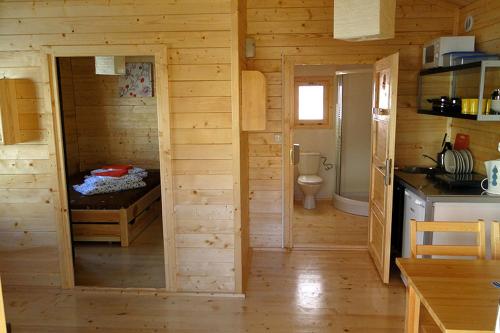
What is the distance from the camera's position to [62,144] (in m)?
3.26

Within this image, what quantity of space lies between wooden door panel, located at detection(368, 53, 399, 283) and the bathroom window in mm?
2372

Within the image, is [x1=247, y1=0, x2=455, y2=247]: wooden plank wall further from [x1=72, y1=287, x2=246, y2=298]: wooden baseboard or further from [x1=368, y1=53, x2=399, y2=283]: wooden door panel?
[x1=72, y1=287, x2=246, y2=298]: wooden baseboard

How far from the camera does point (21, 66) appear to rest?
317 centimetres

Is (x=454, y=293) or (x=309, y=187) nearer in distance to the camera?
(x=454, y=293)

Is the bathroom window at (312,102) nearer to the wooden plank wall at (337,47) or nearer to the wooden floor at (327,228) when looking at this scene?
the wooden floor at (327,228)

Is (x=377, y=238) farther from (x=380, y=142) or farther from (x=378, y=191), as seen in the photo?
(x=380, y=142)

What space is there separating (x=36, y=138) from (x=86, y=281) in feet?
4.28

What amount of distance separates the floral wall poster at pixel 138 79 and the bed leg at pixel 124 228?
2.31m

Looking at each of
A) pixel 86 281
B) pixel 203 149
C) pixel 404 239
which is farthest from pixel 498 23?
pixel 86 281

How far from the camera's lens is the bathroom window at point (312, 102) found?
621 cm

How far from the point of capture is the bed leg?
428 cm

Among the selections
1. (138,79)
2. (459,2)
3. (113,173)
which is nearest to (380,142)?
(459,2)

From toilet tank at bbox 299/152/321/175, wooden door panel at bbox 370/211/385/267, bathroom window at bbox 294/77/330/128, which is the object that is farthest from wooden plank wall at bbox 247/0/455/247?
bathroom window at bbox 294/77/330/128

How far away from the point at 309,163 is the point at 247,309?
3.32 m
